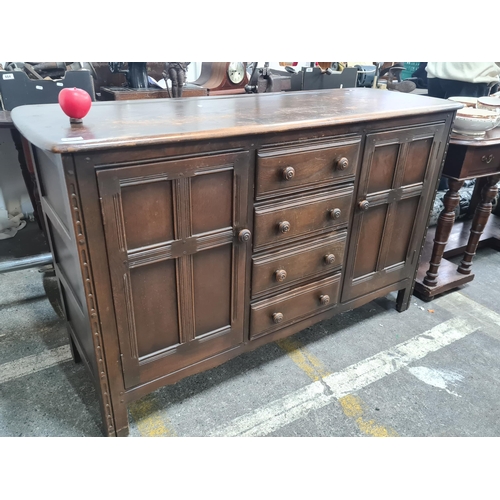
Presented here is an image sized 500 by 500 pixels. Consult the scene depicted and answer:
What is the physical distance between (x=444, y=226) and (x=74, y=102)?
1.72 metres

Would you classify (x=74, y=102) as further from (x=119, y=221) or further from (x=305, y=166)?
(x=305, y=166)

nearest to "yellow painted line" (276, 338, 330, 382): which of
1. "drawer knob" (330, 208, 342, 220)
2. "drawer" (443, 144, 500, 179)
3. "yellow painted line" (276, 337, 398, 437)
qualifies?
"yellow painted line" (276, 337, 398, 437)

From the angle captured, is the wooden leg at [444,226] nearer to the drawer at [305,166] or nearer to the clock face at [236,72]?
the drawer at [305,166]

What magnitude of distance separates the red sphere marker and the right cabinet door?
3.06 ft

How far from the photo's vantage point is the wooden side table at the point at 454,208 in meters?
1.85

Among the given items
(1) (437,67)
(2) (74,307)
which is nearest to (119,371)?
(2) (74,307)

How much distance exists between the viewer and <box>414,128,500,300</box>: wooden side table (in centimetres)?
185

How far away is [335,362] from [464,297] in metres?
0.94

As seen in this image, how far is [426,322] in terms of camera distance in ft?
6.66

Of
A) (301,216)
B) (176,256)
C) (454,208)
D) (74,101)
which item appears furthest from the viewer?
(454,208)

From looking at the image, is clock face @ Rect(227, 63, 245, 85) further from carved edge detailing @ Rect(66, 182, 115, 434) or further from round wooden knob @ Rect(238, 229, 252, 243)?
carved edge detailing @ Rect(66, 182, 115, 434)

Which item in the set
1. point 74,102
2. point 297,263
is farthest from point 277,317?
point 74,102

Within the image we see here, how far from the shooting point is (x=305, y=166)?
1.36 meters
